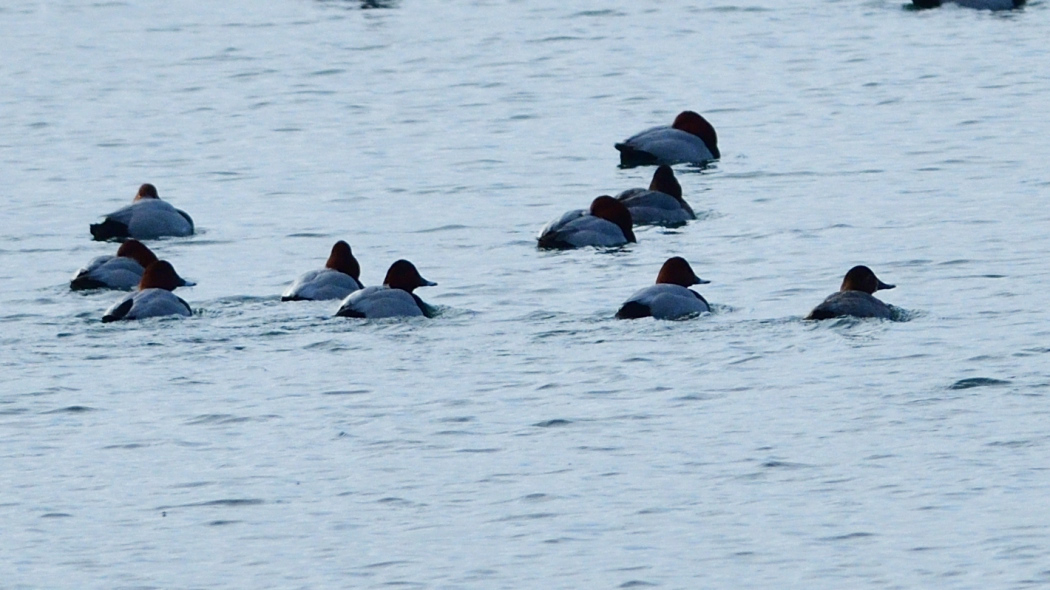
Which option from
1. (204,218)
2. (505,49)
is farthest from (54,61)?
(204,218)

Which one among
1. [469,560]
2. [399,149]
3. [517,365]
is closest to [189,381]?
[517,365]

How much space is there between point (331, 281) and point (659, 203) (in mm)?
4910

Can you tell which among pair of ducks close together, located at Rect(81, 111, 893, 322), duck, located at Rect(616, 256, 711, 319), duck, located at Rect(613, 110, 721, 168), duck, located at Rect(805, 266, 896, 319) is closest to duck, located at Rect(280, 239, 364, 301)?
pair of ducks close together, located at Rect(81, 111, 893, 322)

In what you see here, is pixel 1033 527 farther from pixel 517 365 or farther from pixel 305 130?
pixel 305 130

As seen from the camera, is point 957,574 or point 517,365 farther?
point 517,365

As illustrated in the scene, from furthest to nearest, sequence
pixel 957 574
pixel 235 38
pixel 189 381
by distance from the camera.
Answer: pixel 235 38, pixel 189 381, pixel 957 574

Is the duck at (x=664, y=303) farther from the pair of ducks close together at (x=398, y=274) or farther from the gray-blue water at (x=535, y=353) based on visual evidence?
the gray-blue water at (x=535, y=353)

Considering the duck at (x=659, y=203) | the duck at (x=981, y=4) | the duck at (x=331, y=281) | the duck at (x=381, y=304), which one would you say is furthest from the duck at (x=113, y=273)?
the duck at (x=981, y=4)

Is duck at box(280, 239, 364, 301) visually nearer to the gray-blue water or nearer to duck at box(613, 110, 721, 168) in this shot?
the gray-blue water

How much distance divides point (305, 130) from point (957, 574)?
19.0m

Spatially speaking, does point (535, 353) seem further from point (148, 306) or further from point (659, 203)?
point (659, 203)

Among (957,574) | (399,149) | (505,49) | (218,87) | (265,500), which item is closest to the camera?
(957,574)

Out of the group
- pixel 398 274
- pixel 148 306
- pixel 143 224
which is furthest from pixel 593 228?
pixel 148 306

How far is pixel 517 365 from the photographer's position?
1694cm
